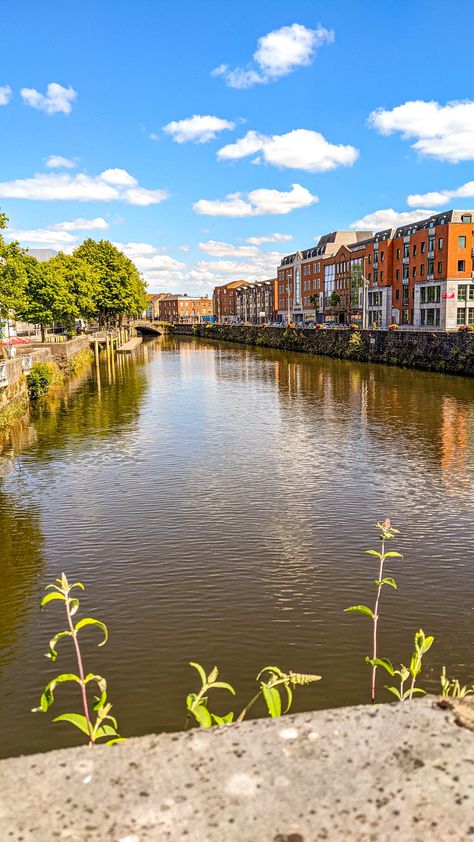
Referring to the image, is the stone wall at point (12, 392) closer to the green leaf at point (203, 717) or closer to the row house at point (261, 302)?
the green leaf at point (203, 717)

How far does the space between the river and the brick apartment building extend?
51.9 m

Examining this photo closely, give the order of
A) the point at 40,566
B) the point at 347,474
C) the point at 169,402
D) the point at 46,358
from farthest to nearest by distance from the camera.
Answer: the point at 46,358
the point at 169,402
the point at 347,474
the point at 40,566

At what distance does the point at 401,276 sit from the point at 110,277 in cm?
4298

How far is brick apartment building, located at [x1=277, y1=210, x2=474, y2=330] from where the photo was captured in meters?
77.3

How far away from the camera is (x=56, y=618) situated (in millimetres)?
11570

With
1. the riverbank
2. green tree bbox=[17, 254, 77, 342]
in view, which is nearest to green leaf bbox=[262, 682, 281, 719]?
the riverbank

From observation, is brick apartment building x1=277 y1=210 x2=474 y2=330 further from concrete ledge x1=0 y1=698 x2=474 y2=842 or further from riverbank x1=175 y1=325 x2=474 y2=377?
concrete ledge x1=0 y1=698 x2=474 y2=842

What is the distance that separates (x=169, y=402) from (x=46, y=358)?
544 inches

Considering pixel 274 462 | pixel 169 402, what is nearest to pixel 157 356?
pixel 169 402

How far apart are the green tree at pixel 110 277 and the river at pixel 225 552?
6972 centimetres

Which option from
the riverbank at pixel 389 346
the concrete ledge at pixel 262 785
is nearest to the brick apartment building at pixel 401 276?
the riverbank at pixel 389 346

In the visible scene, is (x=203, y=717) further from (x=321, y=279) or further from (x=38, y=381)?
(x=321, y=279)

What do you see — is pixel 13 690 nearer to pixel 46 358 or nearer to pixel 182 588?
pixel 182 588

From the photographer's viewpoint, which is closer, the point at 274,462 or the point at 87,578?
the point at 87,578
